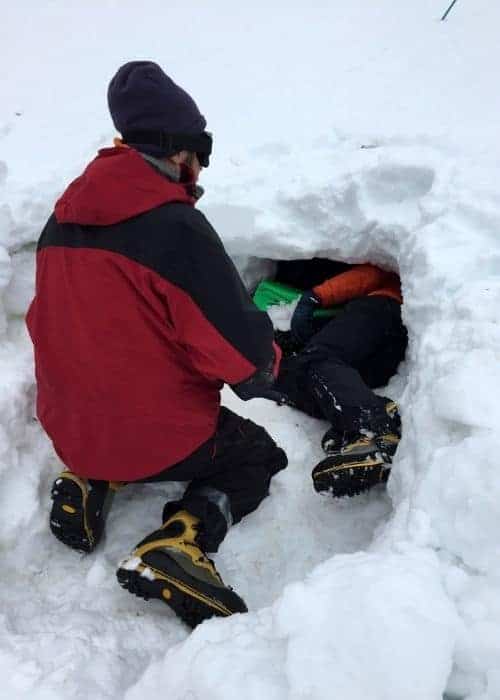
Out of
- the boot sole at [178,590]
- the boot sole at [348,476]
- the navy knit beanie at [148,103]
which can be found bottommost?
the boot sole at [178,590]

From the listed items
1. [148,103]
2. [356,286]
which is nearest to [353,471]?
[356,286]

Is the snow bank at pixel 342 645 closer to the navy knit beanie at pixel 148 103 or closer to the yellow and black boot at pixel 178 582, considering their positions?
the yellow and black boot at pixel 178 582

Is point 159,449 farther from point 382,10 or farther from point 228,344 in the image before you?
point 382,10

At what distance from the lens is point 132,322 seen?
1.55 metres

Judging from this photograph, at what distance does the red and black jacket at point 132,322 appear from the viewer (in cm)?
149

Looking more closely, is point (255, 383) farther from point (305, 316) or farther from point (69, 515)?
point (305, 316)

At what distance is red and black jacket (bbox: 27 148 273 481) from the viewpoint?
1.49 metres

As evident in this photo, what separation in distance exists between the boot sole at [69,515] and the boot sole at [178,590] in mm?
226

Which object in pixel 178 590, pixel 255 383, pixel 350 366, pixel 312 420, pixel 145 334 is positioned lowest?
pixel 312 420

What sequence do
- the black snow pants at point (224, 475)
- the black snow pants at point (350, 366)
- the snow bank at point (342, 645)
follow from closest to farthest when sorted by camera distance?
the snow bank at point (342, 645)
the black snow pants at point (224, 475)
the black snow pants at point (350, 366)

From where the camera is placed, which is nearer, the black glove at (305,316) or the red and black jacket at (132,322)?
the red and black jacket at (132,322)

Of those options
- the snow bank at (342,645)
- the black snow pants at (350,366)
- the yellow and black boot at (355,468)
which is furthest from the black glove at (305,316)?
the snow bank at (342,645)

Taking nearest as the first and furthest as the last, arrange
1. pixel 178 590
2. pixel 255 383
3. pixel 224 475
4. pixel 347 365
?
pixel 178 590 → pixel 255 383 → pixel 224 475 → pixel 347 365

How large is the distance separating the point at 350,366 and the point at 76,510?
1.27 metres
